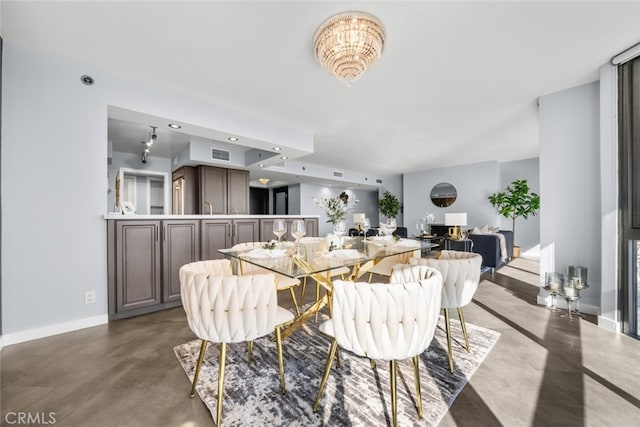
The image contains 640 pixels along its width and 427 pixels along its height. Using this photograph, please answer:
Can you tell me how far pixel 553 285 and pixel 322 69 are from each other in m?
3.40

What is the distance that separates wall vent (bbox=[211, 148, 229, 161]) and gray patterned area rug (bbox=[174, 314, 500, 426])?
3978 mm

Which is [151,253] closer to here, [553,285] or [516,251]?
[553,285]

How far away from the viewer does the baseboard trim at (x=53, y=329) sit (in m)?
2.01

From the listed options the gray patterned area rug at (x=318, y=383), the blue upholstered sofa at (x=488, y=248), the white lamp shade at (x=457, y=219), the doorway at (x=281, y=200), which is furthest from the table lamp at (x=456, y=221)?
the doorway at (x=281, y=200)

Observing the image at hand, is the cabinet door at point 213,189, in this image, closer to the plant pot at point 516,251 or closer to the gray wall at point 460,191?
the gray wall at point 460,191

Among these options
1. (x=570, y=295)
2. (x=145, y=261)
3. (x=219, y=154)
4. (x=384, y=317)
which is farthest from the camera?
(x=219, y=154)

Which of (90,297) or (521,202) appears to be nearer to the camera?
(90,297)

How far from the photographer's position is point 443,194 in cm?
783

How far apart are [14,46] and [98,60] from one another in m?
0.58

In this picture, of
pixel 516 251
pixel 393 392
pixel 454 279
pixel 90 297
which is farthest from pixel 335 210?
pixel 516 251

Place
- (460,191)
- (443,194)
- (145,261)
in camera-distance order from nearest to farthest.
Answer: (145,261), (460,191), (443,194)

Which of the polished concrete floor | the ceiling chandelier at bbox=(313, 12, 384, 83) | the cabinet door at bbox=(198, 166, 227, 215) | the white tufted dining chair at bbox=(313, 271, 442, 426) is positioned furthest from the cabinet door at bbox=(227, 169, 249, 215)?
the white tufted dining chair at bbox=(313, 271, 442, 426)

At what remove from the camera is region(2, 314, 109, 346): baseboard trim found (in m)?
2.01

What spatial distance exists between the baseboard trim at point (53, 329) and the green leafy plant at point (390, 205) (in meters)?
8.21
